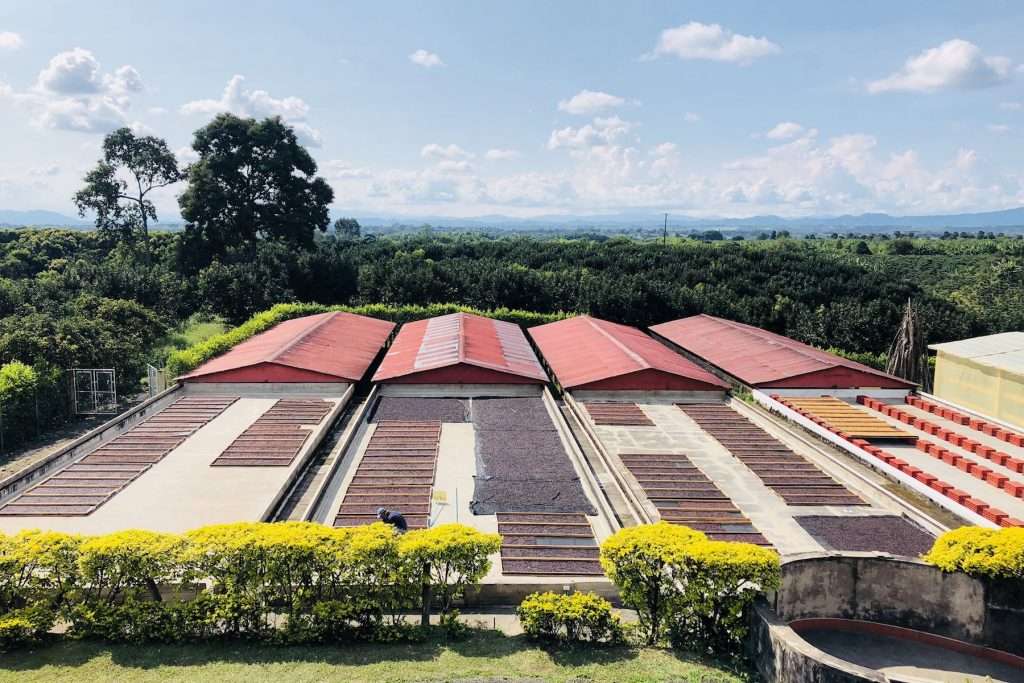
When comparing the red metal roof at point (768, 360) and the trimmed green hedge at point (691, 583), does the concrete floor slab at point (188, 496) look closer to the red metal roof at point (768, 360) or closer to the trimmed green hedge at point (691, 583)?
the trimmed green hedge at point (691, 583)

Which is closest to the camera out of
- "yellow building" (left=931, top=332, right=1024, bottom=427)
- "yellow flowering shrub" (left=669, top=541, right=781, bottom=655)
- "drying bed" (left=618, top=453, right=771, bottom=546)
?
"yellow flowering shrub" (left=669, top=541, right=781, bottom=655)

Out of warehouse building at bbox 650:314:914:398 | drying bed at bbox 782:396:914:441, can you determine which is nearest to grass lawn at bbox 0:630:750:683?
drying bed at bbox 782:396:914:441

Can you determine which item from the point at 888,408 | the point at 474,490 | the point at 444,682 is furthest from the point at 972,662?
the point at 888,408

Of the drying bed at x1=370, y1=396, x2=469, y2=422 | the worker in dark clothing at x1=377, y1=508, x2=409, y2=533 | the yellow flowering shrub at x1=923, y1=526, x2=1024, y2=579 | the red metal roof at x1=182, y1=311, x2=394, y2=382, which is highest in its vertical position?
the red metal roof at x1=182, y1=311, x2=394, y2=382

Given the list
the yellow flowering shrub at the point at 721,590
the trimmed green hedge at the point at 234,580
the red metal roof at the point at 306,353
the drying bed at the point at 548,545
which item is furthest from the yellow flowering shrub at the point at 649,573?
the red metal roof at the point at 306,353

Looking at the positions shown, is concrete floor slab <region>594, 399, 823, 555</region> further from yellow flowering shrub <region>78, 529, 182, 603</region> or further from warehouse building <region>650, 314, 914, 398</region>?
yellow flowering shrub <region>78, 529, 182, 603</region>

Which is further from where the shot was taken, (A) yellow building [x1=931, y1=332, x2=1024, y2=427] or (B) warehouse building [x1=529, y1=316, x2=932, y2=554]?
(A) yellow building [x1=931, y1=332, x2=1024, y2=427]

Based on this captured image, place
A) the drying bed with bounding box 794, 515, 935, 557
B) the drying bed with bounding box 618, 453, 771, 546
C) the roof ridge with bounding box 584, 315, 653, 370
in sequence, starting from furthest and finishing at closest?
the roof ridge with bounding box 584, 315, 653, 370 < the drying bed with bounding box 618, 453, 771, 546 < the drying bed with bounding box 794, 515, 935, 557
